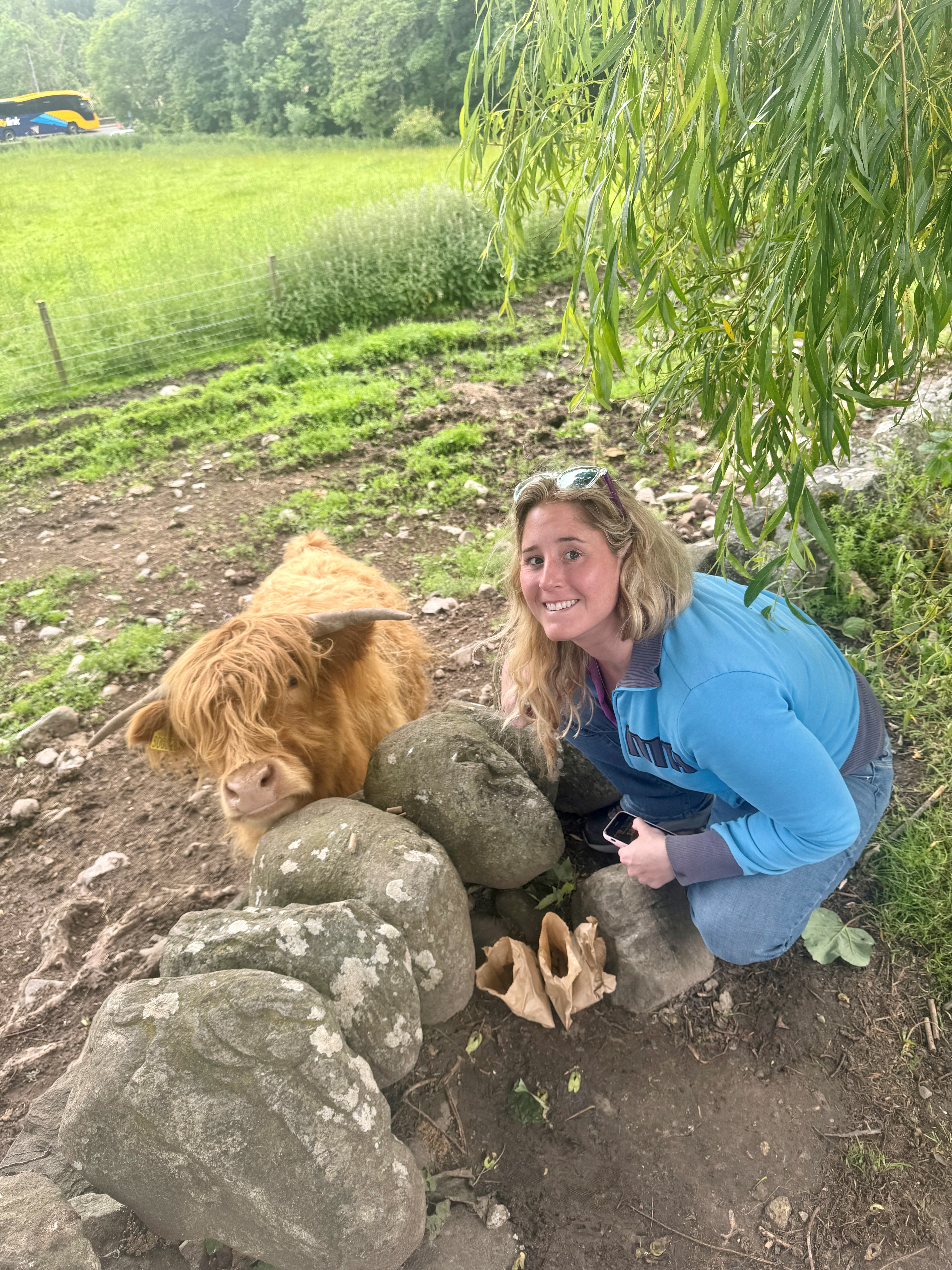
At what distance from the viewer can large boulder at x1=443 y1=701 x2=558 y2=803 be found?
3.52 m

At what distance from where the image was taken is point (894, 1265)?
7.64ft

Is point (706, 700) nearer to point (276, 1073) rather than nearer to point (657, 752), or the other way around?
point (657, 752)

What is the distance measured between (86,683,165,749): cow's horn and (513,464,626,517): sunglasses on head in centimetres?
183

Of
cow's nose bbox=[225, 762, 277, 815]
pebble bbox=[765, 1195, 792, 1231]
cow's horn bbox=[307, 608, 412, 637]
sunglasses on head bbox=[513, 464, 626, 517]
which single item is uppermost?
sunglasses on head bbox=[513, 464, 626, 517]

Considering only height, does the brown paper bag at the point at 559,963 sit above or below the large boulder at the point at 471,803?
below

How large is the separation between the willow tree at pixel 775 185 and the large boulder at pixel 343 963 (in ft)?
5.21

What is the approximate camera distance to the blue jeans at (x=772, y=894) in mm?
2697

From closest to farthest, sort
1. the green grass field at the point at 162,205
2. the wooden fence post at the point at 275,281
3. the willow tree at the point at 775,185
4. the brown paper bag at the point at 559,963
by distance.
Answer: the willow tree at the point at 775,185
the brown paper bag at the point at 559,963
the wooden fence post at the point at 275,281
the green grass field at the point at 162,205

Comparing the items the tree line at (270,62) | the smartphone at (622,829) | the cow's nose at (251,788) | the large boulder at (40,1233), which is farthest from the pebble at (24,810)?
the tree line at (270,62)

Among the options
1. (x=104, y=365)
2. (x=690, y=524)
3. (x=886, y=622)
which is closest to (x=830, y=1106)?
(x=886, y=622)

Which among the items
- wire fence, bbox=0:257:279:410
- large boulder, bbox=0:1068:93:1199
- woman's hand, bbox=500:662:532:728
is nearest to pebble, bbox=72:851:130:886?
large boulder, bbox=0:1068:93:1199

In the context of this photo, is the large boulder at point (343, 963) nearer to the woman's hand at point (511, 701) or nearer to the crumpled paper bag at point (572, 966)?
the crumpled paper bag at point (572, 966)

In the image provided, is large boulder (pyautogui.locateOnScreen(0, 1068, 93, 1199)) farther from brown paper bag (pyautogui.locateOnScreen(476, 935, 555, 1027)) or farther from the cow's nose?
brown paper bag (pyautogui.locateOnScreen(476, 935, 555, 1027))

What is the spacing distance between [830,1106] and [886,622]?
231 cm
